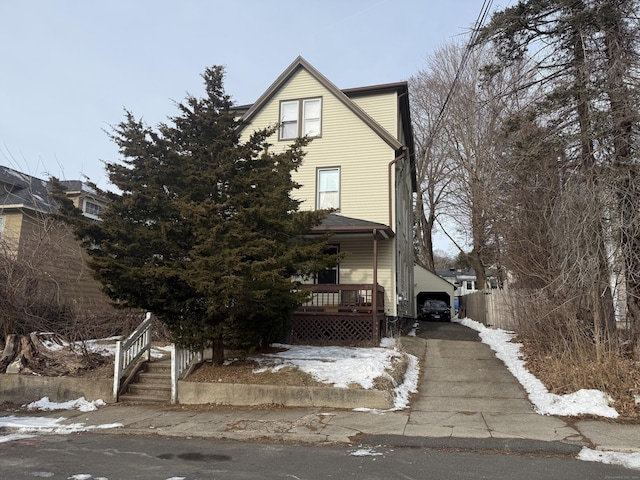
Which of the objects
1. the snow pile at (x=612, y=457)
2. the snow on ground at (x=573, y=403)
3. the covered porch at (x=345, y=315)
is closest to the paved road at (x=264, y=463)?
the snow pile at (x=612, y=457)

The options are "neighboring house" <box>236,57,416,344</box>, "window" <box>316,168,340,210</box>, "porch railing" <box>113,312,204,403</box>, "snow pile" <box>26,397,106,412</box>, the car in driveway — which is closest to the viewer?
"snow pile" <box>26,397,106,412</box>

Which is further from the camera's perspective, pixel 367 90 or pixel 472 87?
pixel 472 87

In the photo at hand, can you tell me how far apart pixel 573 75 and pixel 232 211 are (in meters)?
7.67

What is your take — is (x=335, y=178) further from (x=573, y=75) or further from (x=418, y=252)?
(x=418, y=252)

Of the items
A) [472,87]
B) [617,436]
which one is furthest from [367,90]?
[617,436]

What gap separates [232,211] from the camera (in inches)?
362

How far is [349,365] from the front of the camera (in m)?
10.0

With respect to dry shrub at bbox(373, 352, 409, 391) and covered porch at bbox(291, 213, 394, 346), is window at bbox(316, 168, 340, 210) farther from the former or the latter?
dry shrub at bbox(373, 352, 409, 391)

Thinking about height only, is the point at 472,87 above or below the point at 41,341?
above

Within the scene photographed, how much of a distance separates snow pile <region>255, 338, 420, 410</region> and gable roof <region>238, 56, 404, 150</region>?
7622 millimetres

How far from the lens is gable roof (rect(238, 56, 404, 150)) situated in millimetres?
16422

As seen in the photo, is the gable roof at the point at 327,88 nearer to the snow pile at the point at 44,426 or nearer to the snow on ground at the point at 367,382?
the snow on ground at the point at 367,382

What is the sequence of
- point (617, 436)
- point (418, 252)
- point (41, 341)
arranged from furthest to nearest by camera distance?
point (418, 252) < point (41, 341) < point (617, 436)

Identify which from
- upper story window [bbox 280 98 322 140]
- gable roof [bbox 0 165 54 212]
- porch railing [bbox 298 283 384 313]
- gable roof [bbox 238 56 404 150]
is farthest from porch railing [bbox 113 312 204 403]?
gable roof [bbox 0 165 54 212]
